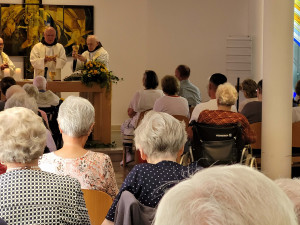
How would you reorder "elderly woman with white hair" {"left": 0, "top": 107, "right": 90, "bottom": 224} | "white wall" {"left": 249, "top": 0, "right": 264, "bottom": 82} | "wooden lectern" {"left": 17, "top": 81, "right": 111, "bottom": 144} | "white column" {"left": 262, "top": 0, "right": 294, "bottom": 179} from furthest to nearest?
1. "white wall" {"left": 249, "top": 0, "right": 264, "bottom": 82}
2. "wooden lectern" {"left": 17, "top": 81, "right": 111, "bottom": 144}
3. "white column" {"left": 262, "top": 0, "right": 294, "bottom": 179}
4. "elderly woman with white hair" {"left": 0, "top": 107, "right": 90, "bottom": 224}

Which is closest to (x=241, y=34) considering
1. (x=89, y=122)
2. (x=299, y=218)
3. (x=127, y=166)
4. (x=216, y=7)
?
(x=216, y=7)

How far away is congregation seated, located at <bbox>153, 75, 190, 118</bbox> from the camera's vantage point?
800cm

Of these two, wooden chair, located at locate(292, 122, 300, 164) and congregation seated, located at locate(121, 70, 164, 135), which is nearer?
wooden chair, located at locate(292, 122, 300, 164)

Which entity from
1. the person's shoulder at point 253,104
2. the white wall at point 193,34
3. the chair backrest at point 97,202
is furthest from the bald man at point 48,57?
the chair backrest at point 97,202

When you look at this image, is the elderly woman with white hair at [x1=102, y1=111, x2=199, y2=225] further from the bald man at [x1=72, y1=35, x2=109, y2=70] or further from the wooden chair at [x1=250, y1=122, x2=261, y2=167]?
the bald man at [x1=72, y1=35, x2=109, y2=70]

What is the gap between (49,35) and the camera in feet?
37.6

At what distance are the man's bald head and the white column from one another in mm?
Result: 5820

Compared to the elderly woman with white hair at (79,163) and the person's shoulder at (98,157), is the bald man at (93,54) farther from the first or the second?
the person's shoulder at (98,157)

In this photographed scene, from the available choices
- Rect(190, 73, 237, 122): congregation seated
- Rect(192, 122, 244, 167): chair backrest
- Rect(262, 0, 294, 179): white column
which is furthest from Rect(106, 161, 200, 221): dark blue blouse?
Rect(190, 73, 237, 122): congregation seated

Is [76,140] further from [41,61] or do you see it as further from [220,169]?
[41,61]

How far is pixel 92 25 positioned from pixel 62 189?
10966 mm

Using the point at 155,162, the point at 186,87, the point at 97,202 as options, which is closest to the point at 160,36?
the point at 186,87

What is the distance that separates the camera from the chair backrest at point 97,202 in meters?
3.41

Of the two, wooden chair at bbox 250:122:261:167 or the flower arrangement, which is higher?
the flower arrangement
